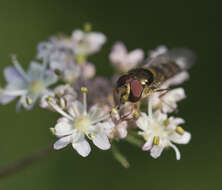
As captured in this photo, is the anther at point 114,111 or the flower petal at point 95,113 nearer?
the anther at point 114,111

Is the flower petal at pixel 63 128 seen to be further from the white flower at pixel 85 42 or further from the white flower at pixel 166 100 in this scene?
the white flower at pixel 85 42

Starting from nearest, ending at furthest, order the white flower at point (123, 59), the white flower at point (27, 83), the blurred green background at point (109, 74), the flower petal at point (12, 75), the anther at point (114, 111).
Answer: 1. the anther at point (114, 111)
2. the white flower at point (27, 83)
3. the flower petal at point (12, 75)
4. the white flower at point (123, 59)
5. the blurred green background at point (109, 74)

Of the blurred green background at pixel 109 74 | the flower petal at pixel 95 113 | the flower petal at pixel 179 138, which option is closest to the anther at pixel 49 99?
the flower petal at pixel 95 113

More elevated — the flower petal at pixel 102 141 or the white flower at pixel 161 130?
the flower petal at pixel 102 141

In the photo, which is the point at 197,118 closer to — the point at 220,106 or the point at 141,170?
the point at 220,106

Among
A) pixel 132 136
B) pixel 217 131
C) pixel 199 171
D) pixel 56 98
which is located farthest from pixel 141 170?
pixel 56 98

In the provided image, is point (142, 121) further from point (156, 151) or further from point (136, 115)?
point (156, 151)

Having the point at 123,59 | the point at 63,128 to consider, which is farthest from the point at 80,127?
the point at 123,59
